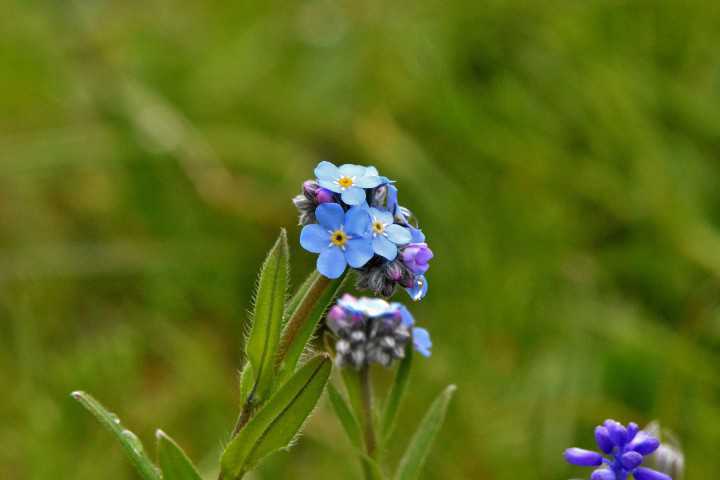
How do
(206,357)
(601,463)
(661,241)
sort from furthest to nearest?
(661,241) → (206,357) → (601,463)

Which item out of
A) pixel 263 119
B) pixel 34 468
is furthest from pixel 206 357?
pixel 263 119

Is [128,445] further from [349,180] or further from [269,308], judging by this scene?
[349,180]

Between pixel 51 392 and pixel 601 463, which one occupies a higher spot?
pixel 51 392

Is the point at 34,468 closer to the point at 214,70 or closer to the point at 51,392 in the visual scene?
the point at 51,392

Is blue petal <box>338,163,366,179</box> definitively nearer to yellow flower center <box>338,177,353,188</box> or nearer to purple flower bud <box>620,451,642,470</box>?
yellow flower center <box>338,177,353,188</box>

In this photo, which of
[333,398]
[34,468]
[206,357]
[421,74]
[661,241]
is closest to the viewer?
[333,398]

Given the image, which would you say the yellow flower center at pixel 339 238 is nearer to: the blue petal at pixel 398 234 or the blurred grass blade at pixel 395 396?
the blue petal at pixel 398 234

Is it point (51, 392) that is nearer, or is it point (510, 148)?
point (51, 392)

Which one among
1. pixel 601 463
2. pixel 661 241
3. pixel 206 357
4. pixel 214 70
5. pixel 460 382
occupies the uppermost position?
pixel 214 70
